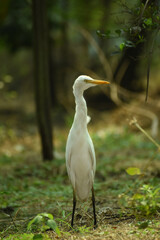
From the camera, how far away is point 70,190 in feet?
13.0

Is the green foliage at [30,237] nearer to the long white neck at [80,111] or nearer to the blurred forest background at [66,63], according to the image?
the long white neck at [80,111]

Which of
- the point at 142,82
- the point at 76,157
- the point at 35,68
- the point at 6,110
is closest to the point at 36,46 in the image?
the point at 35,68

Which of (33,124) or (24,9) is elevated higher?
(24,9)

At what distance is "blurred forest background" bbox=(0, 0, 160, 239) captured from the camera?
549 centimetres

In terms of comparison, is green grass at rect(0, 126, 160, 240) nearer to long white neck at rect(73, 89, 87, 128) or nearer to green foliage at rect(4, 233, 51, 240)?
green foliage at rect(4, 233, 51, 240)

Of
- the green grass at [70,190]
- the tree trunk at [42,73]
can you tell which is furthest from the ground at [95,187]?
the tree trunk at [42,73]

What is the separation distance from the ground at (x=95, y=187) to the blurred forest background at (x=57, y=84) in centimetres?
5

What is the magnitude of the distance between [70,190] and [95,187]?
330 mm

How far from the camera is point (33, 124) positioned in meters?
9.03

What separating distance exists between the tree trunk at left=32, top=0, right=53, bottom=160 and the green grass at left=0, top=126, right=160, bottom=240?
0.47 metres

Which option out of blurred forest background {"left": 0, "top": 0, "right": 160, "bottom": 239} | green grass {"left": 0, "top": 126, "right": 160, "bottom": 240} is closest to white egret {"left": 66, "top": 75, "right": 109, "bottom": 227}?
green grass {"left": 0, "top": 126, "right": 160, "bottom": 240}

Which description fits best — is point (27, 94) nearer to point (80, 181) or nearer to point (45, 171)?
point (45, 171)

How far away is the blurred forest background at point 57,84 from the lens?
5492mm

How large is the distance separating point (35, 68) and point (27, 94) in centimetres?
634
